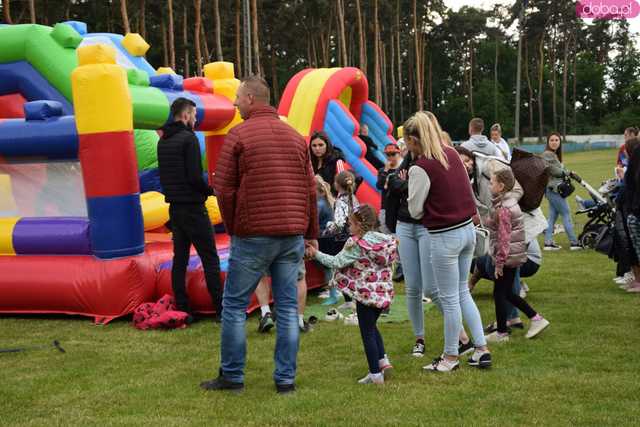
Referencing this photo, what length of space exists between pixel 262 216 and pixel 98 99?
2.79 m

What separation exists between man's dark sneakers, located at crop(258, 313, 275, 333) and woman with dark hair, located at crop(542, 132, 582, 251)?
501 cm

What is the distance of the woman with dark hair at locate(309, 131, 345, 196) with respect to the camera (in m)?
7.55

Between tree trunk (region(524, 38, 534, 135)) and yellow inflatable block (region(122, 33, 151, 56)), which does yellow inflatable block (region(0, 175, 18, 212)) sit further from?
tree trunk (region(524, 38, 534, 135))

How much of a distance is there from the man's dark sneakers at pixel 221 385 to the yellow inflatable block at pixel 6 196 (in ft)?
11.7

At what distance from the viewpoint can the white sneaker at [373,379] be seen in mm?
4734

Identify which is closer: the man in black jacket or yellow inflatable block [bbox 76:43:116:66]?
the man in black jacket

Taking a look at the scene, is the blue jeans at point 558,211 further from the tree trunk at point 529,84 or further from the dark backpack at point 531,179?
the tree trunk at point 529,84

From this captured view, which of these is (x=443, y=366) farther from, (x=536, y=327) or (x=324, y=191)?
(x=324, y=191)

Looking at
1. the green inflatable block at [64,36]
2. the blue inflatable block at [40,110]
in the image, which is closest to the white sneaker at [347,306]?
the blue inflatable block at [40,110]

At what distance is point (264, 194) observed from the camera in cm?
442

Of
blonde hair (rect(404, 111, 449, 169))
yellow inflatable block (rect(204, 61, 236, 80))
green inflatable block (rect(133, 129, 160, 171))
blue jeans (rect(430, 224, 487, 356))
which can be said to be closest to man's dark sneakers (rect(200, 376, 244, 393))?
blue jeans (rect(430, 224, 487, 356))

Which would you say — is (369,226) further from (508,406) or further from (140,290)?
(140,290)

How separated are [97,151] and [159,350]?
1.84 metres

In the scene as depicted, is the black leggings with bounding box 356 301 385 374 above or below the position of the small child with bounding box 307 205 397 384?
below
